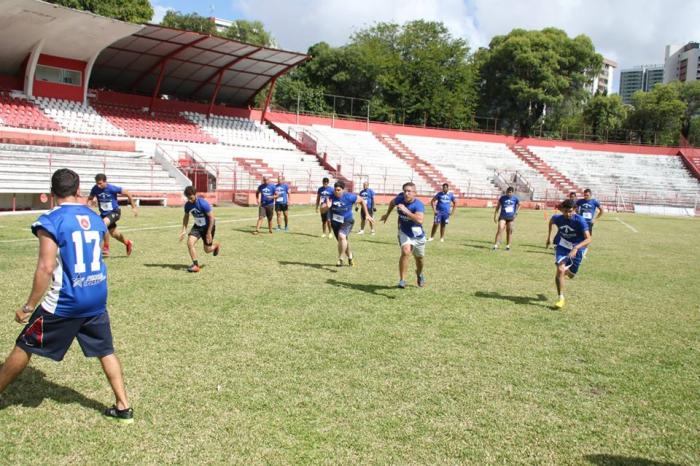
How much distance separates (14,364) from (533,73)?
63.0 metres

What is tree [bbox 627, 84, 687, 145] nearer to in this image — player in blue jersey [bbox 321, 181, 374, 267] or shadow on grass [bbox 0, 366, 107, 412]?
→ player in blue jersey [bbox 321, 181, 374, 267]

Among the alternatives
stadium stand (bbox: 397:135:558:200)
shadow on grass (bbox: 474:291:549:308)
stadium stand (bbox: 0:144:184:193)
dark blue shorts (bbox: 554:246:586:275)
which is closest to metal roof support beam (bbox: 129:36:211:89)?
stadium stand (bbox: 0:144:184:193)

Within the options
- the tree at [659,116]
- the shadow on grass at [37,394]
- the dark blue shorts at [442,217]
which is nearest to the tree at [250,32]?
the tree at [659,116]

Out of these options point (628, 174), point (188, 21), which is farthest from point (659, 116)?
point (188, 21)

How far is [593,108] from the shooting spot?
66.6 m

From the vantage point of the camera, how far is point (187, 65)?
123 feet

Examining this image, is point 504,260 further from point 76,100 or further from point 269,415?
point 76,100

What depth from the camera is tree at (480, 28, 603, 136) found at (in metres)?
59.2

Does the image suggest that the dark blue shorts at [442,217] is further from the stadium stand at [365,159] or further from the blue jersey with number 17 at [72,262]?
the stadium stand at [365,159]

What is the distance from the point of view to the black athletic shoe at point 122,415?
4.31m

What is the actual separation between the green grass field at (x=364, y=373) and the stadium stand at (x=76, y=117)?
22.9 meters

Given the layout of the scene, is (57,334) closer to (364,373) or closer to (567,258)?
(364,373)

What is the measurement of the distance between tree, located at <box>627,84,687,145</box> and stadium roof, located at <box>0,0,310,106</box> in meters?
49.2

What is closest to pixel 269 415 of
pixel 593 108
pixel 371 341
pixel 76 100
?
pixel 371 341
